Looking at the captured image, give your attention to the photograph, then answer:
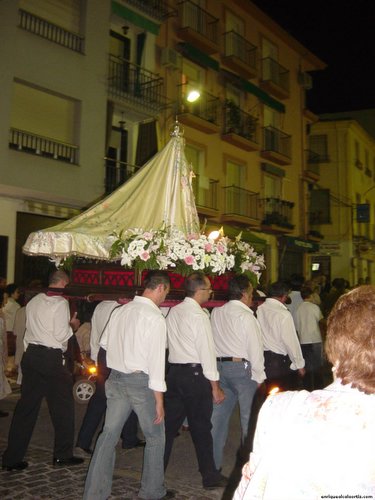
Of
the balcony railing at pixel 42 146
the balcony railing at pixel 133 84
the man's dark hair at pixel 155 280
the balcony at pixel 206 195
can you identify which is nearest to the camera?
the man's dark hair at pixel 155 280

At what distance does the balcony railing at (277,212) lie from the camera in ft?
78.0

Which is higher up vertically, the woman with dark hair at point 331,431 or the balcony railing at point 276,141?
the balcony railing at point 276,141

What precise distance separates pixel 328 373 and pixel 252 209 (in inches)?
497

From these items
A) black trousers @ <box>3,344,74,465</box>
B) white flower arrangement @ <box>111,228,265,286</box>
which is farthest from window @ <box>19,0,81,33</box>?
black trousers @ <box>3,344,74,465</box>

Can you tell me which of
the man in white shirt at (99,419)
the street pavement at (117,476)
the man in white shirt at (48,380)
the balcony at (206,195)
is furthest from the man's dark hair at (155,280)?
the balcony at (206,195)

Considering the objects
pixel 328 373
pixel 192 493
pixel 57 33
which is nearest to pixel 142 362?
pixel 192 493

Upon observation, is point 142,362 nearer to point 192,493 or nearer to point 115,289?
point 192,493

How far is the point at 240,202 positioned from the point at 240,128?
10.2 feet

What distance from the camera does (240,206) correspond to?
2247 cm

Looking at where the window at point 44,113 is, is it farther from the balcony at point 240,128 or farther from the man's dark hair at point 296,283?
the man's dark hair at point 296,283

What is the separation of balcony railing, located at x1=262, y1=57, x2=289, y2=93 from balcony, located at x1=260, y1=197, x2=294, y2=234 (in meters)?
5.40

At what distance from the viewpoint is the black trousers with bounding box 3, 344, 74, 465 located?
18.0 feet

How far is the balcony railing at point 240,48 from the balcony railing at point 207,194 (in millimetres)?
5434

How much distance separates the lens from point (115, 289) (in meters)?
6.29
